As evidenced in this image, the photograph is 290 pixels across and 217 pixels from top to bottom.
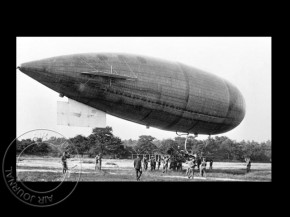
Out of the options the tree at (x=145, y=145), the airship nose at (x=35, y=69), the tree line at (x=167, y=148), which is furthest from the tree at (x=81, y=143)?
the airship nose at (x=35, y=69)

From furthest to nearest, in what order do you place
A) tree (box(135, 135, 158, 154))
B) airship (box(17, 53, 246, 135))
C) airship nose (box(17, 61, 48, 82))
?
tree (box(135, 135, 158, 154)) → airship (box(17, 53, 246, 135)) → airship nose (box(17, 61, 48, 82))

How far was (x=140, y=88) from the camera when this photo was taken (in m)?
16.4

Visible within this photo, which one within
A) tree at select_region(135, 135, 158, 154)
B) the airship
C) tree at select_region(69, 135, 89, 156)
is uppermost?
the airship

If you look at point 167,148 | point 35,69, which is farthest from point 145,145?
point 35,69

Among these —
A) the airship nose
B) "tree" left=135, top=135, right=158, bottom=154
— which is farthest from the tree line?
the airship nose

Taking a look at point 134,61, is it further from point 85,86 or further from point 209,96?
point 209,96

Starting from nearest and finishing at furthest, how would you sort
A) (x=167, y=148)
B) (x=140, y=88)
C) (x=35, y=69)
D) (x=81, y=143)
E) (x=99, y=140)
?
(x=35, y=69) < (x=140, y=88) < (x=167, y=148) < (x=81, y=143) < (x=99, y=140)

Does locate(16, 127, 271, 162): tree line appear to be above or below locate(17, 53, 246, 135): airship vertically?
below

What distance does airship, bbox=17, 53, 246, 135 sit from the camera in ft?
49.6

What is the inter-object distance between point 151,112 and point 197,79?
9.85 feet

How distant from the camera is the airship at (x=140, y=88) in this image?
15.1 metres

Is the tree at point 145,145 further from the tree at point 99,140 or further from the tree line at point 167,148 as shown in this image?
the tree at point 99,140

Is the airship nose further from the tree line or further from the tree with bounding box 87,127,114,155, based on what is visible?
the tree with bounding box 87,127,114,155

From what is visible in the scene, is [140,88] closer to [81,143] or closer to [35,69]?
[35,69]
